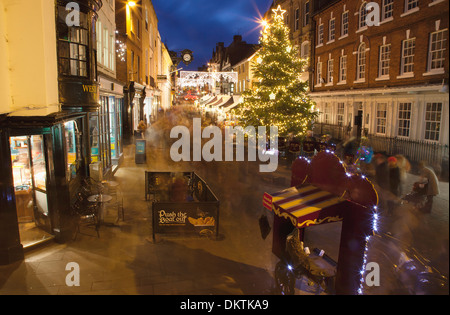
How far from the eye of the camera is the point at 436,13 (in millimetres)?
15648

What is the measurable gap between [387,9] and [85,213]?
65.7 ft

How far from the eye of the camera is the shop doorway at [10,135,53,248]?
7.62 metres

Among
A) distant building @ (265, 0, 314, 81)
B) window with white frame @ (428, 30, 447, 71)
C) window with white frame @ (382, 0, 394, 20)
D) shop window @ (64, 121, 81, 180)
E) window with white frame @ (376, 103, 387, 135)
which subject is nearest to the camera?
shop window @ (64, 121, 81, 180)

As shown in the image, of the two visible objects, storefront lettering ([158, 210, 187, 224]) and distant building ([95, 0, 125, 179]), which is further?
distant building ([95, 0, 125, 179])

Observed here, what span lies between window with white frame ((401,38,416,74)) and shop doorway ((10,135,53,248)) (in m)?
18.2

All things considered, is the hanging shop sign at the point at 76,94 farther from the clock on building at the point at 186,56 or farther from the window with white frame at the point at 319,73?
the clock on building at the point at 186,56

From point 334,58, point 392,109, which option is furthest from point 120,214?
point 334,58

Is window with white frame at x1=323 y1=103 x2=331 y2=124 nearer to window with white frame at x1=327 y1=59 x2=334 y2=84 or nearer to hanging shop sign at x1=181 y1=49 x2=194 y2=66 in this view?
window with white frame at x1=327 y1=59 x2=334 y2=84

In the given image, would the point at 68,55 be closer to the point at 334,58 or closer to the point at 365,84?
the point at 365,84

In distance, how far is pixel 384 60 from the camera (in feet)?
64.6

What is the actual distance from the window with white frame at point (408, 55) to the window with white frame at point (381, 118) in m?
2.59

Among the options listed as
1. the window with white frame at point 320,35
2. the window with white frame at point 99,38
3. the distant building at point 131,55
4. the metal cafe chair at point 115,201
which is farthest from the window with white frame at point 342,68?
the metal cafe chair at point 115,201

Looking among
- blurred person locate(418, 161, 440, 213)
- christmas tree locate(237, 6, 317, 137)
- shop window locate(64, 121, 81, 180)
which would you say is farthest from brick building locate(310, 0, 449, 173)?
shop window locate(64, 121, 81, 180)

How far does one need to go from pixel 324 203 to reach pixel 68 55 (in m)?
7.82
